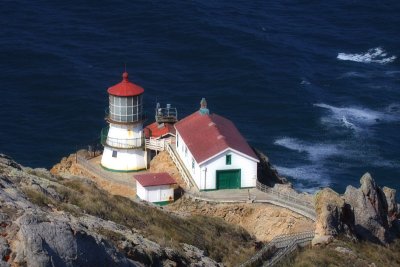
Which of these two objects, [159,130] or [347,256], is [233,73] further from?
[347,256]

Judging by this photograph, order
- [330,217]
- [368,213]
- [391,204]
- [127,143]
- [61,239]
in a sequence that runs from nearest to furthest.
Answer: [61,239], [330,217], [368,213], [391,204], [127,143]

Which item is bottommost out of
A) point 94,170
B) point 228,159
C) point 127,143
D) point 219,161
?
point 94,170

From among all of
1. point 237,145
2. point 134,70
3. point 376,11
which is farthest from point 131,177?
point 376,11

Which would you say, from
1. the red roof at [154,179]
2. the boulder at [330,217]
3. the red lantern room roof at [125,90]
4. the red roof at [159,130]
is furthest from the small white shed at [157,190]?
the boulder at [330,217]

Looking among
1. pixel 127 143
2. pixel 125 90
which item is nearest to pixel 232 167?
pixel 127 143

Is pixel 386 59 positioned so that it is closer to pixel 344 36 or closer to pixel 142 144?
pixel 344 36

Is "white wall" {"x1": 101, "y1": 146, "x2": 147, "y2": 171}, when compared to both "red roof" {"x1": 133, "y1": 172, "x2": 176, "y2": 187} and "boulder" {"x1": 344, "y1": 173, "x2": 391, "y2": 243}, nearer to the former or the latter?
"red roof" {"x1": 133, "y1": 172, "x2": 176, "y2": 187}
